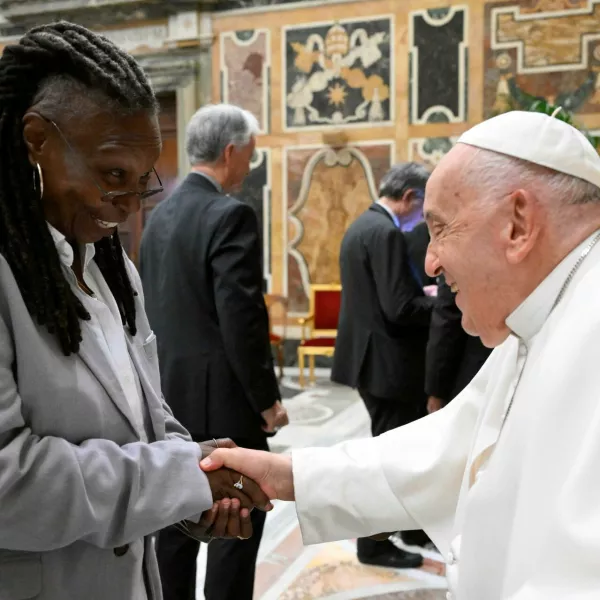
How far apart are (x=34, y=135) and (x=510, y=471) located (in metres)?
1.02

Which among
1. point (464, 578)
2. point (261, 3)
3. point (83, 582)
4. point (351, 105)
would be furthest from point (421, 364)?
point (261, 3)

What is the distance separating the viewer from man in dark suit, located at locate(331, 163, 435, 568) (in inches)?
137

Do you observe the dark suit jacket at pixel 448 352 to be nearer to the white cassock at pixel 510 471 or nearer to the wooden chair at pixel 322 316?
the white cassock at pixel 510 471

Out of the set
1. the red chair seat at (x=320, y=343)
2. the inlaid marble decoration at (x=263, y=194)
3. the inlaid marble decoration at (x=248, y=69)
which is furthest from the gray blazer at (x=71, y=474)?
the inlaid marble decoration at (x=248, y=69)

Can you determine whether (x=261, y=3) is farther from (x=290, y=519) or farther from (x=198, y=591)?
(x=198, y=591)

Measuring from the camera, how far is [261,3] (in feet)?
27.9

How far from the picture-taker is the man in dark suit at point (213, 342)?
263 centimetres

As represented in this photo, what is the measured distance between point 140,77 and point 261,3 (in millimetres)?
7834

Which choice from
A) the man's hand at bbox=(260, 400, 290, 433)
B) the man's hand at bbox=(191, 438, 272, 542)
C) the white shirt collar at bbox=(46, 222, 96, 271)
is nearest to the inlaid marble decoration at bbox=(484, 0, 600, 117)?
the man's hand at bbox=(260, 400, 290, 433)

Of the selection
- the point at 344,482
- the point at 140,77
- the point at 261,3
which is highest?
the point at 261,3

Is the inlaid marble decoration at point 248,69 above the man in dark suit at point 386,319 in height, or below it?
above

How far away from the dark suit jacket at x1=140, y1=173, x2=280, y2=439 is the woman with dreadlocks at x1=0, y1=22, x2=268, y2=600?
124 cm

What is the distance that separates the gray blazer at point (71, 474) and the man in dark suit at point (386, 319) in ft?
7.37

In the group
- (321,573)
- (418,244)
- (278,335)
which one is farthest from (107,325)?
(278,335)
